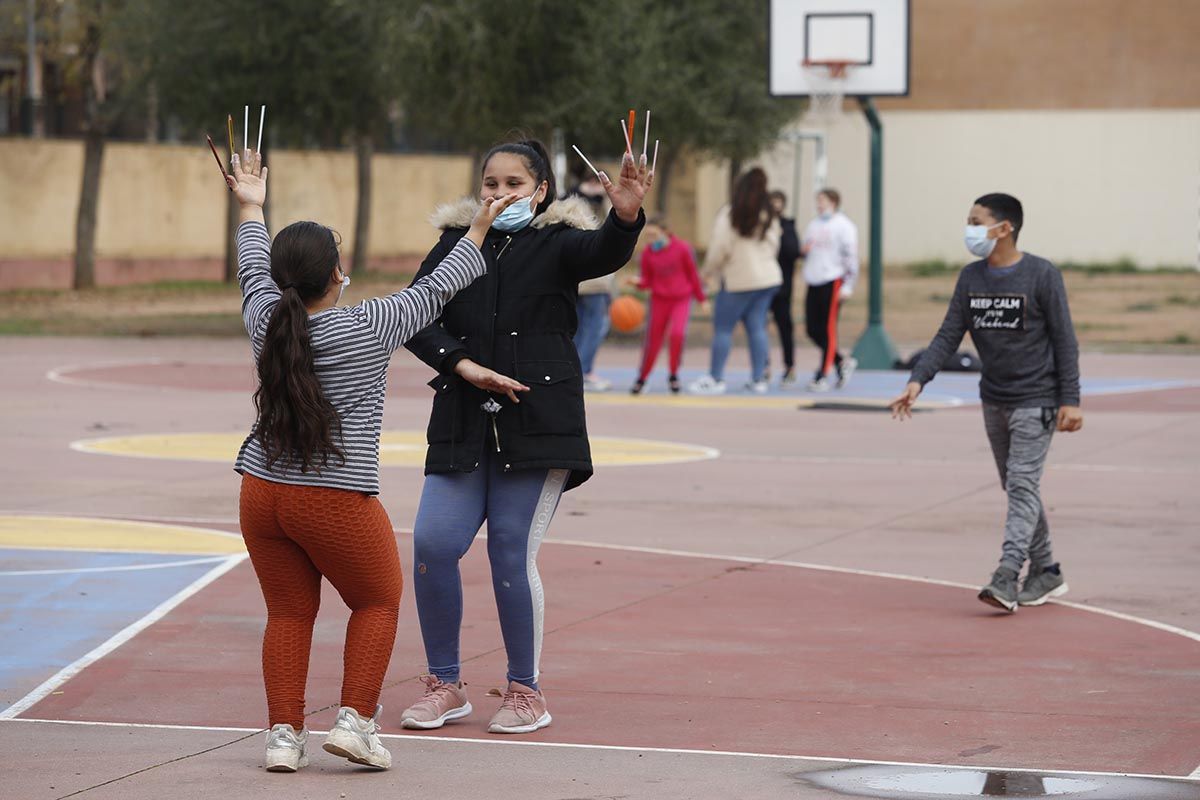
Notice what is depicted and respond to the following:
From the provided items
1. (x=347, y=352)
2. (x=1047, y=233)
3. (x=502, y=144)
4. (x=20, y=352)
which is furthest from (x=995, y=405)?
(x=1047, y=233)

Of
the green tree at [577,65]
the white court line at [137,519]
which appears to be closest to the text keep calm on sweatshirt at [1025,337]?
the white court line at [137,519]

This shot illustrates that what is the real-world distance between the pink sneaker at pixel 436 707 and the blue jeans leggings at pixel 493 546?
0.13 ft

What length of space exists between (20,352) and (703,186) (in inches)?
1205

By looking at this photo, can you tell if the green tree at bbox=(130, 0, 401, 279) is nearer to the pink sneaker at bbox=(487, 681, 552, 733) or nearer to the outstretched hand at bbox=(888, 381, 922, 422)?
the outstretched hand at bbox=(888, 381, 922, 422)

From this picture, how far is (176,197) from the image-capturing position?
129ft

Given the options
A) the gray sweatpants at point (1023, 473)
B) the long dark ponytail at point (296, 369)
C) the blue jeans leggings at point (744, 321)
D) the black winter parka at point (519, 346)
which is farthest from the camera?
the blue jeans leggings at point (744, 321)

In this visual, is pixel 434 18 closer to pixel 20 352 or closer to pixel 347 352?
pixel 20 352

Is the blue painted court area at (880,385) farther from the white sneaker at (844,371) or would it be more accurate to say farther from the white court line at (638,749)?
the white court line at (638,749)

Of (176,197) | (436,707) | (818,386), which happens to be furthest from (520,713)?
(176,197)

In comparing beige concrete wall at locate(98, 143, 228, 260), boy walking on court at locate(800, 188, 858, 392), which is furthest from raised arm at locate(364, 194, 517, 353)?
beige concrete wall at locate(98, 143, 228, 260)

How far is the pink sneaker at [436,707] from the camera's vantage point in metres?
6.59

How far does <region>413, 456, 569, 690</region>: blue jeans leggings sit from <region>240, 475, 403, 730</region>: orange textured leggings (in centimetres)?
48

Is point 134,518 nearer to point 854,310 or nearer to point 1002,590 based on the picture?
point 1002,590

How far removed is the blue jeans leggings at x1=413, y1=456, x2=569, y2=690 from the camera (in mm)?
6566
